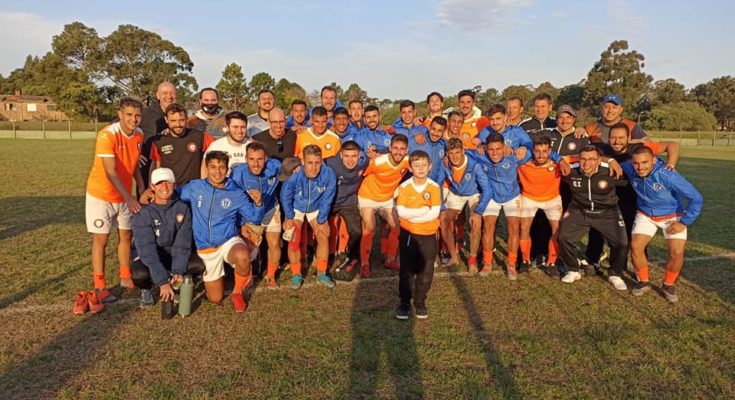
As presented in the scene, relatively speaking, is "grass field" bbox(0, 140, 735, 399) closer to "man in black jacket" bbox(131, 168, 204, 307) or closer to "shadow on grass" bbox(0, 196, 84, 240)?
"man in black jacket" bbox(131, 168, 204, 307)

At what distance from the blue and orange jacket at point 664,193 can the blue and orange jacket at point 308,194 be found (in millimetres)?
3664

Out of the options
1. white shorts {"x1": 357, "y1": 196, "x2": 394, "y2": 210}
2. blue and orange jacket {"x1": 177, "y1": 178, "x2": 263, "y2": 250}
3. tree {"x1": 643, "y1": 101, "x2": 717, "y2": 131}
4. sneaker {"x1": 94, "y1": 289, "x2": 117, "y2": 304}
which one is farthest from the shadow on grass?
tree {"x1": 643, "y1": 101, "x2": 717, "y2": 131}

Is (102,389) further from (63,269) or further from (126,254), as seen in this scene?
(63,269)

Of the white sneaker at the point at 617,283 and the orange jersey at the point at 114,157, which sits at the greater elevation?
the orange jersey at the point at 114,157

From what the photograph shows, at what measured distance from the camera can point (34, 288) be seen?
5.47 metres

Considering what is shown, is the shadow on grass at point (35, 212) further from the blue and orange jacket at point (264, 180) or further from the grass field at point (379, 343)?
the blue and orange jacket at point (264, 180)

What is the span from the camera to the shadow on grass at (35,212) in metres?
8.40

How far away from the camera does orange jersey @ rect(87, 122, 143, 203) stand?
16.8ft

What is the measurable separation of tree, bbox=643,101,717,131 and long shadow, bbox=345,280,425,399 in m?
57.2

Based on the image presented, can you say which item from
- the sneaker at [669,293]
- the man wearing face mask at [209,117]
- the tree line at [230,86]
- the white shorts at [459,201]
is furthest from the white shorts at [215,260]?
the tree line at [230,86]

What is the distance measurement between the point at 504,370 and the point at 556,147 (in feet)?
12.4

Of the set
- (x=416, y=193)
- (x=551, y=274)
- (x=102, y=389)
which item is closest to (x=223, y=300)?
(x=102, y=389)

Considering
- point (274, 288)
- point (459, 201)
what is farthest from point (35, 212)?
point (459, 201)

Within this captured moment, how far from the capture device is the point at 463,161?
656 centimetres
